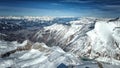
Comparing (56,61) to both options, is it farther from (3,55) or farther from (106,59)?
(106,59)

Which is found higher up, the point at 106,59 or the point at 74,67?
the point at 74,67

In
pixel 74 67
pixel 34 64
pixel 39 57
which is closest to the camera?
pixel 74 67

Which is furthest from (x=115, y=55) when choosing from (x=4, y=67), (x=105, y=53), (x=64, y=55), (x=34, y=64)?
(x=4, y=67)

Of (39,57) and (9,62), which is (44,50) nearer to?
(39,57)

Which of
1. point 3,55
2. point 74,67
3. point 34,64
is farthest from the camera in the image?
point 3,55

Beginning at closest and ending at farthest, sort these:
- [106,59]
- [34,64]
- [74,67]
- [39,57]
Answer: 1. [74,67]
2. [34,64]
3. [39,57]
4. [106,59]

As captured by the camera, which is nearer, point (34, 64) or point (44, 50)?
point (34, 64)

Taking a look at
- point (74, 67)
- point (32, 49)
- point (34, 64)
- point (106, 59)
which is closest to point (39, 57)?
point (34, 64)

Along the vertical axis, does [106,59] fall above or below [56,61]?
below

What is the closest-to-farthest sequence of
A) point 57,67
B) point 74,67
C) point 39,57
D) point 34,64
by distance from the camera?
point 74,67
point 57,67
point 34,64
point 39,57
